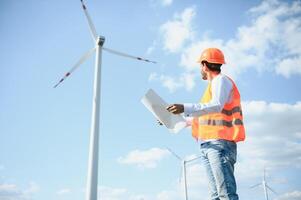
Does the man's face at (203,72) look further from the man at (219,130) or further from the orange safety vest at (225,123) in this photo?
the orange safety vest at (225,123)

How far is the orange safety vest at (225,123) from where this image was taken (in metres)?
5.43

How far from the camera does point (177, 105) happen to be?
18.6 feet

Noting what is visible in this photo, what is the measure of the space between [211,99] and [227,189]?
1554mm

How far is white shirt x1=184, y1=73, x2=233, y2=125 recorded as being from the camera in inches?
217

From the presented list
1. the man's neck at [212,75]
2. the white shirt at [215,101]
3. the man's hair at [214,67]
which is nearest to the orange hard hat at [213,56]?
the man's hair at [214,67]

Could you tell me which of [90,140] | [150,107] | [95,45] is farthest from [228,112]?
[95,45]

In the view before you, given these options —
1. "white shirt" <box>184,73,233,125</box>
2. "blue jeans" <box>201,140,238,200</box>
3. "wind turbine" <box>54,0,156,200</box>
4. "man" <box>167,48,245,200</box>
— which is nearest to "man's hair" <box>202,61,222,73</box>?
"man" <box>167,48,245,200</box>

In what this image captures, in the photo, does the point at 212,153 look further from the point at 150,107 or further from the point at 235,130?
the point at 150,107

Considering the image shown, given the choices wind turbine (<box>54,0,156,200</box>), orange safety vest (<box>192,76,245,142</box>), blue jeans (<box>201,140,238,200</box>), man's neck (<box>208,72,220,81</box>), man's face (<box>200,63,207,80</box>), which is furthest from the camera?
wind turbine (<box>54,0,156,200</box>)

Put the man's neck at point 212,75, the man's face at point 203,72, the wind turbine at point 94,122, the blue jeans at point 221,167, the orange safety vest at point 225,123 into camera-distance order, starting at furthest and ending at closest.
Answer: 1. the wind turbine at point 94,122
2. the man's face at point 203,72
3. the man's neck at point 212,75
4. the orange safety vest at point 225,123
5. the blue jeans at point 221,167

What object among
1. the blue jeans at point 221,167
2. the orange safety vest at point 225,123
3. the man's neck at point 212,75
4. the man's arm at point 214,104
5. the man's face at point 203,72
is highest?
the man's face at point 203,72

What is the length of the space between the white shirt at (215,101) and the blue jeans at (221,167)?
52 cm

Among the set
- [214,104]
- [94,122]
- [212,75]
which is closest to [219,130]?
[214,104]

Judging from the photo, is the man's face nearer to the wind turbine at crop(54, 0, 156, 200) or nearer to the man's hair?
the man's hair
